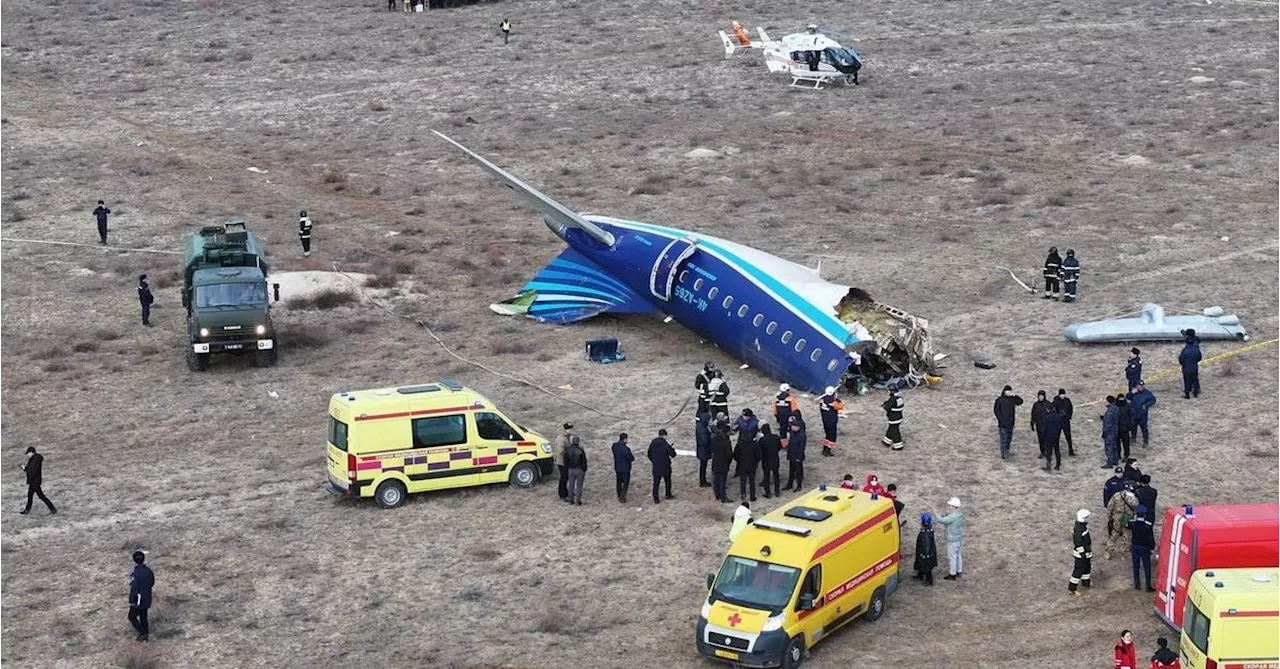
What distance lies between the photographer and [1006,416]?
31781mm

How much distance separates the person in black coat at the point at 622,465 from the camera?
30.1 metres

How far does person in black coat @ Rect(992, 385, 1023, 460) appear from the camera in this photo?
104ft

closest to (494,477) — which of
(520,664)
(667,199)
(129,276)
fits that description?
(520,664)

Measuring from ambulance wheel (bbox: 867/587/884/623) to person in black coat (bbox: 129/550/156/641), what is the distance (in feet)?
33.8

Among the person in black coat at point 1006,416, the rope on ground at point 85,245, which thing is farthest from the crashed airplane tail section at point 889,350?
the rope on ground at point 85,245

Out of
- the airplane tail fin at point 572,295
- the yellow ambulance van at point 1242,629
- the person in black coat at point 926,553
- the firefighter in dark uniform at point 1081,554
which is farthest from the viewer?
the airplane tail fin at point 572,295

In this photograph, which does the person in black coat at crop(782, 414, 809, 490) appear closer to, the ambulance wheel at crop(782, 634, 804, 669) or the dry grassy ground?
the dry grassy ground

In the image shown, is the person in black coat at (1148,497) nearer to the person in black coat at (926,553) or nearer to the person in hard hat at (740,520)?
the person in black coat at (926,553)

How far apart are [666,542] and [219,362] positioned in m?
14.6

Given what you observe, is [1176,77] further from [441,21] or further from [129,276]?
[129,276]

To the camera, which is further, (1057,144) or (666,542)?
(1057,144)

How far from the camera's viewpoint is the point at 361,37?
77.6m

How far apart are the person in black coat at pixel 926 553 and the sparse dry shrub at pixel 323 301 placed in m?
20.4

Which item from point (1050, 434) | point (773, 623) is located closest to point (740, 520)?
point (773, 623)
